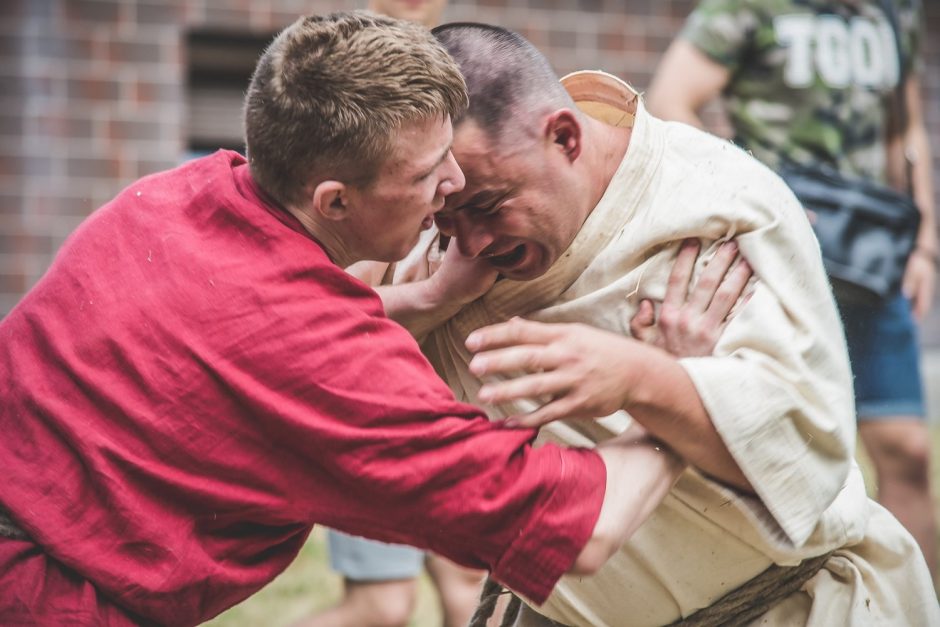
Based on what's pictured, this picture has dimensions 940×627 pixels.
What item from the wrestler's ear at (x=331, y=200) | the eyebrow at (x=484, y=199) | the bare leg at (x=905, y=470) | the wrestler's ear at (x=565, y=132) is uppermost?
the wrestler's ear at (x=565, y=132)

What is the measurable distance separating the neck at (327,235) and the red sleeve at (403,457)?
5.6 inches

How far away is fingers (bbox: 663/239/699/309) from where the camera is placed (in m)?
2.17

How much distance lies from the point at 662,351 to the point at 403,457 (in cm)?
47

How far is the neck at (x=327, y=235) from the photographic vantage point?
2035mm

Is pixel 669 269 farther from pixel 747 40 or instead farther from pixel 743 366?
pixel 747 40

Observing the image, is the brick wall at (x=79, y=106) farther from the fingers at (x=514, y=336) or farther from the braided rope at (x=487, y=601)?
the fingers at (x=514, y=336)

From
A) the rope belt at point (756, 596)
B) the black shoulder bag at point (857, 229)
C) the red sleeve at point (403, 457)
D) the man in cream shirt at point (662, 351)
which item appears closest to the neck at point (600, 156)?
the man in cream shirt at point (662, 351)

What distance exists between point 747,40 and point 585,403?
2461 mm

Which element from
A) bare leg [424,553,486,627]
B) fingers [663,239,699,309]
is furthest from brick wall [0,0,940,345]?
fingers [663,239,699,309]

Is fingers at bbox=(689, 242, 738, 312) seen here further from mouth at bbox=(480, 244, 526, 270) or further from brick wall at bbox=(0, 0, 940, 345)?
brick wall at bbox=(0, 0, 940, 345)

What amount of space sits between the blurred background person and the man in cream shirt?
1583mm

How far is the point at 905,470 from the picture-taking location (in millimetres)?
4141

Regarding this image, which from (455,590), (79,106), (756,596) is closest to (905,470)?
(455,590)

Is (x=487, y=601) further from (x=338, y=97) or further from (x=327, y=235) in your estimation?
(x=338, y=97)
